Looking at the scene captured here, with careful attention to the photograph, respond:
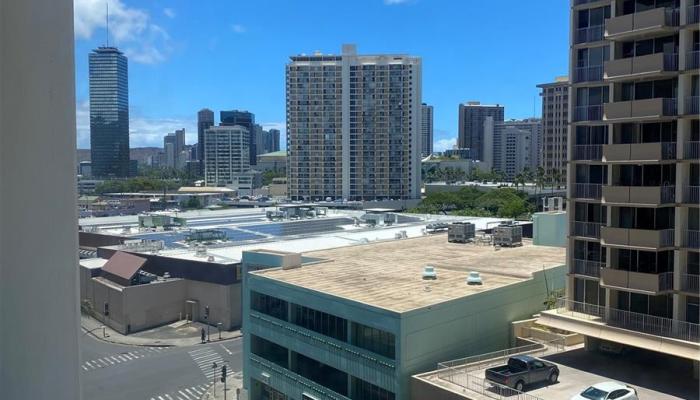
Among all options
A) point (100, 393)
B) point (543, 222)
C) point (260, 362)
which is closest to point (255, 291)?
point (260, 362)

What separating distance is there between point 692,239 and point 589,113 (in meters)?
4.64

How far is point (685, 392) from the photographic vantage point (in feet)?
48.5

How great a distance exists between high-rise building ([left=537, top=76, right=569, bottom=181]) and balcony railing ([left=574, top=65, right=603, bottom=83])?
321 ft

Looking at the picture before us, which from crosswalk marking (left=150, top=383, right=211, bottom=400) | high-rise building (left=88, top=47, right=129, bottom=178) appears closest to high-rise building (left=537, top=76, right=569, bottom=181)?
crosswalk marking (left=150, top=383, right=211, bottom=400)

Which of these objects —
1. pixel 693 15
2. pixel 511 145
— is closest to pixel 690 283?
pixel 693 15

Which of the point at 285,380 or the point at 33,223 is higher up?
the point at 33,223

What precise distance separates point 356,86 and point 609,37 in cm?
9158

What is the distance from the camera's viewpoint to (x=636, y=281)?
16062mm

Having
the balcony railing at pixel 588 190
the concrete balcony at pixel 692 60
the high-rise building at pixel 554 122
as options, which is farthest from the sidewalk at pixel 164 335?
the high-rise building at pixel 554 122

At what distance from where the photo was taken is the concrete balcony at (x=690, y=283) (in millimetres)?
15445

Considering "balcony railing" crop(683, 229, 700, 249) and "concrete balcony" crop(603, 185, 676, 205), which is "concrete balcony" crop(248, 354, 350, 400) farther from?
"balcony railing" crop(683, 229, 700, 249)

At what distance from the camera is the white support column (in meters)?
2.21

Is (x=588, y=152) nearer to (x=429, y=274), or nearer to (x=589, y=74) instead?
(x=589, y=74)

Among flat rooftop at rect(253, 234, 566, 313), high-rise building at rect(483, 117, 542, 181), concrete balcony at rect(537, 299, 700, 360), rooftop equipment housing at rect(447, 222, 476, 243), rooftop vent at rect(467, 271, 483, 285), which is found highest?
high-rise building at rect(483, 117, 542, 181)
